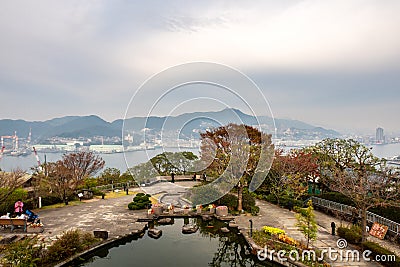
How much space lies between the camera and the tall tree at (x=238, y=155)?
16.2 meters

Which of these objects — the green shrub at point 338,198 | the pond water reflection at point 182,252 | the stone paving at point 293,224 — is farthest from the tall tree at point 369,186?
the pond water reflection at point 182,252

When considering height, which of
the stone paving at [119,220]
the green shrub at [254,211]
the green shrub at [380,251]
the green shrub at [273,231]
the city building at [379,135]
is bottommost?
the stone paving at [119,220]

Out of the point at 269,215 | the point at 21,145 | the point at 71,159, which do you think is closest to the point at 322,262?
the point at 269,215

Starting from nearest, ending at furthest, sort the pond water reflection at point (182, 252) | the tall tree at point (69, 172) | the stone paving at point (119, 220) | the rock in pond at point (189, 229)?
the pond water reflection at point (182, 252) < the stone paving at point (119, 220) < the rock in pond at point (189, 229) < the tall tree at point (69, 172)

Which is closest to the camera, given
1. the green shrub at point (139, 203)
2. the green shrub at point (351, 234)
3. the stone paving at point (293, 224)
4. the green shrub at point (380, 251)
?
the green shrub at point (380, 251)

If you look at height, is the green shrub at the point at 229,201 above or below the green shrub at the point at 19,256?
below

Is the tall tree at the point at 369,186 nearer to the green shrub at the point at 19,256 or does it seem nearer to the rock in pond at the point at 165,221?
the rock in pond at the point at 165,221

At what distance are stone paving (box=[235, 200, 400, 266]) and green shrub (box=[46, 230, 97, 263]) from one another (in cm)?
666

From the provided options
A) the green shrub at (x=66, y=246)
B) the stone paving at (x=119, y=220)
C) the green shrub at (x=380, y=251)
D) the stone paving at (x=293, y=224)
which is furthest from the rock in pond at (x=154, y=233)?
the green shrub at (x=380, y=251)

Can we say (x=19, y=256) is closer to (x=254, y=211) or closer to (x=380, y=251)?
(x=380, y=251)

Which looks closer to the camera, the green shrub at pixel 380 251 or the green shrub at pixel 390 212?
the green shrub at pixel 380 251

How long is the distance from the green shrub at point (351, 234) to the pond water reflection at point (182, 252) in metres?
3.42

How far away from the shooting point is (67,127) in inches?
4333

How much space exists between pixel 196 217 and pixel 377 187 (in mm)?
8699
